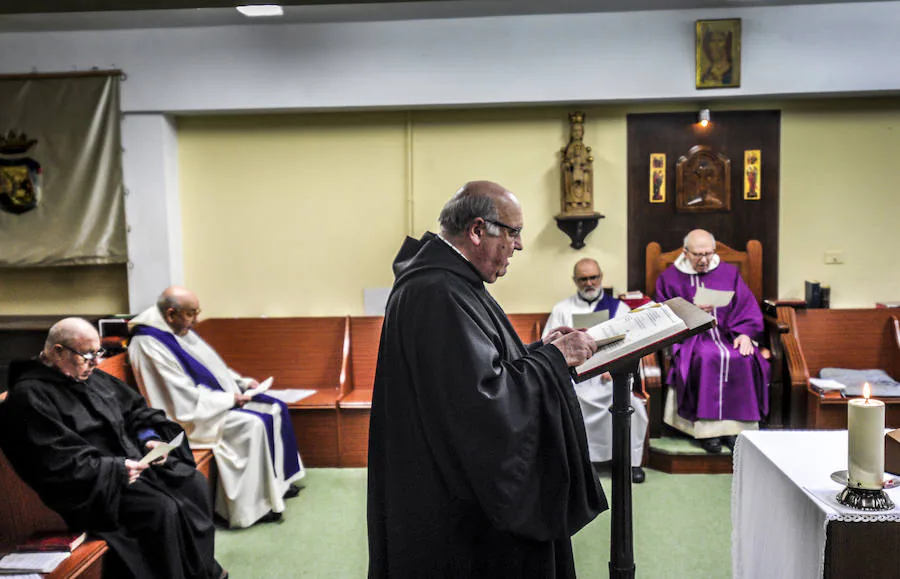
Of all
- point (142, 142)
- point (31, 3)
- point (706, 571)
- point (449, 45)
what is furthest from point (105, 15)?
point (706, 571)

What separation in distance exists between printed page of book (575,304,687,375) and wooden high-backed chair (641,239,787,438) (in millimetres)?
3098

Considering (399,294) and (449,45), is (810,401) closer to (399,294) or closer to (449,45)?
(449,45)

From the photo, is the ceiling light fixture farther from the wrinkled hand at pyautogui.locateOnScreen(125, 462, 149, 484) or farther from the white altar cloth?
the wrinkled hand at pyautogui.locateOnScreen(125, 462, 149, 484)

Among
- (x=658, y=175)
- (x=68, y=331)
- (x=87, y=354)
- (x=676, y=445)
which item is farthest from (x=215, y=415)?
(x=658, y=175)

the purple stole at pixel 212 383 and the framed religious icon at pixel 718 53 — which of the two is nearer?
the purple stole at pixel 212 383

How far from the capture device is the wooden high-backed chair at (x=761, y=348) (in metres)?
5.33

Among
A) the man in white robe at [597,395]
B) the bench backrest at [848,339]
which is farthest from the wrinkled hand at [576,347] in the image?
the bench backrest at [848,339]

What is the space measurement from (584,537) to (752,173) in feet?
10.9

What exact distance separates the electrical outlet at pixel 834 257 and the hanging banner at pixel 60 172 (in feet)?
18.1

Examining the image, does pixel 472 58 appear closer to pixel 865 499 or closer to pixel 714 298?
pixel 714 298

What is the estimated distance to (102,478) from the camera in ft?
10.7

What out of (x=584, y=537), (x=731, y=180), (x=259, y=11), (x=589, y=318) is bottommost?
(x=584, y=537)

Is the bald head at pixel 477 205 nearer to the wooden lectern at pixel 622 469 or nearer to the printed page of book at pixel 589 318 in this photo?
the wooden lectern at pixel 622 469

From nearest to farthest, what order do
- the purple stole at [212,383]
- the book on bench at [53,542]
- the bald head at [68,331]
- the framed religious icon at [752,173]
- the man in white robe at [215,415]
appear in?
the book on bench at [53,542], the bald head at [68,331], the man in white robe at [215,415], the purple stole at [212,383], the framed religious icon at [752,173]
